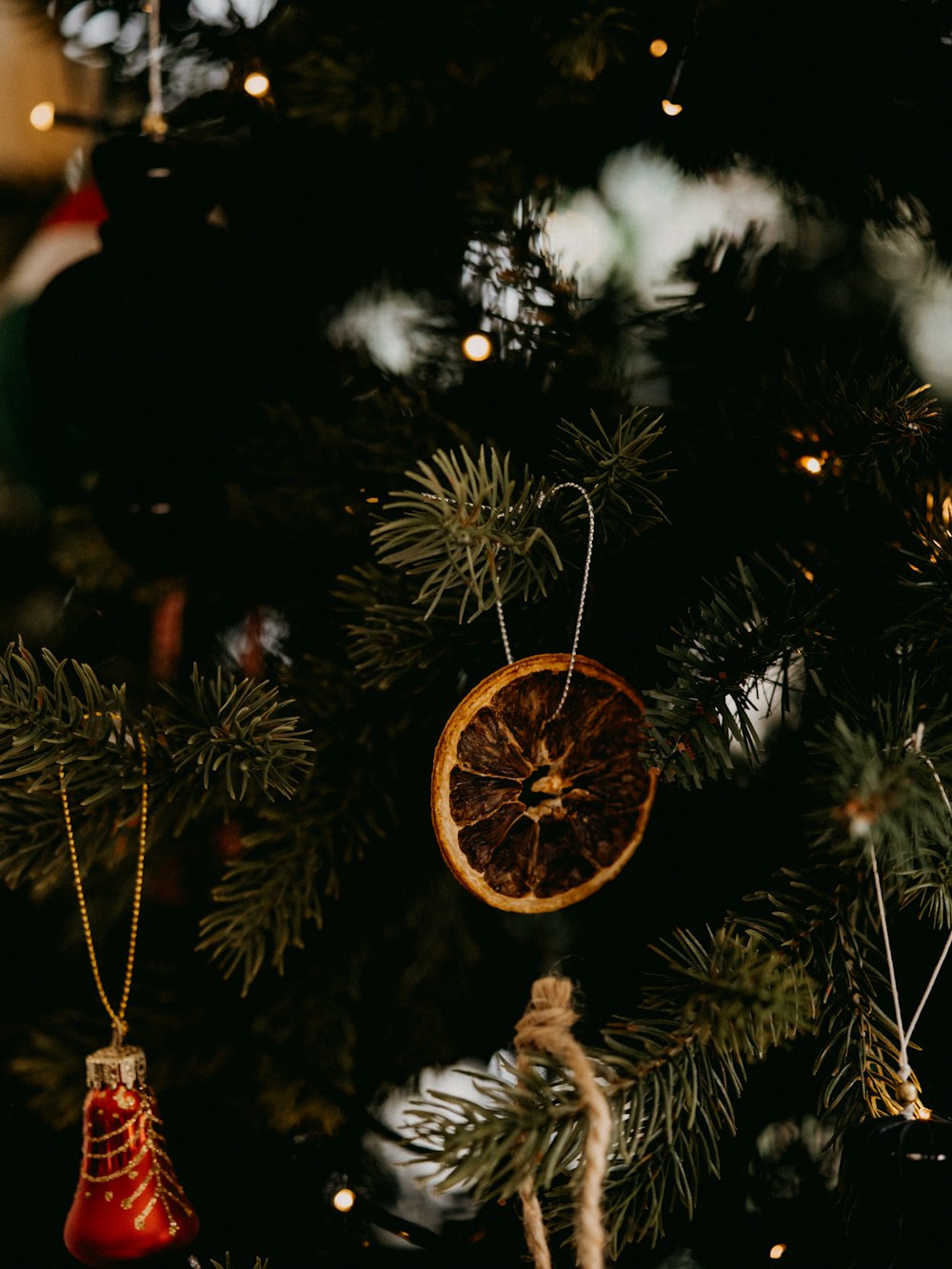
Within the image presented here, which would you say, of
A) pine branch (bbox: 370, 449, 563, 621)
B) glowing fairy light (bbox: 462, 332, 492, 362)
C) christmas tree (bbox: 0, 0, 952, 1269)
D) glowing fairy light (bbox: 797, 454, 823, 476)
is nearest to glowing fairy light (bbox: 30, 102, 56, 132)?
christmas tree (bbox: 0, 0, 952, 1269)

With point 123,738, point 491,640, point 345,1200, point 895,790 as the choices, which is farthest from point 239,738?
point 345,1200

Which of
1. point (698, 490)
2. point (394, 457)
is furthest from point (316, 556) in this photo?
point (698, 490)

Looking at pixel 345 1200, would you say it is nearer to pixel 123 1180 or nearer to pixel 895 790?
pixel 123 1180

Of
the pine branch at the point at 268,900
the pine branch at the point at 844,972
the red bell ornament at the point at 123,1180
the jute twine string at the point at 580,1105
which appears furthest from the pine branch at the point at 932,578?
the red bell ornament at the point at 123,1180

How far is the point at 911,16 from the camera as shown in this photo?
1.75 feet

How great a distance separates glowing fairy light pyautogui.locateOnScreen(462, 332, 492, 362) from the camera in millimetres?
589

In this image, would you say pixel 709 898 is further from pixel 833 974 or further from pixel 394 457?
pixel 394 457

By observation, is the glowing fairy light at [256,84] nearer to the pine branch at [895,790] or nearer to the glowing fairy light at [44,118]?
the glowing fairy light at [44,118]

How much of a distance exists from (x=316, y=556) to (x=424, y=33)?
37cm

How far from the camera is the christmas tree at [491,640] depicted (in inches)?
16.7

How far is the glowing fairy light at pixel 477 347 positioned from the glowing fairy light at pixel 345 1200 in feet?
1.86

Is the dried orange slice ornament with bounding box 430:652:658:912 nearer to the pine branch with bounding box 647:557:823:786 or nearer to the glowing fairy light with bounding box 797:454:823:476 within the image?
the pine branch with bounding box 647:557:823:786

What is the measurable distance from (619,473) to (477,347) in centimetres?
20

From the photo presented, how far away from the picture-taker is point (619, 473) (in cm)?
44
